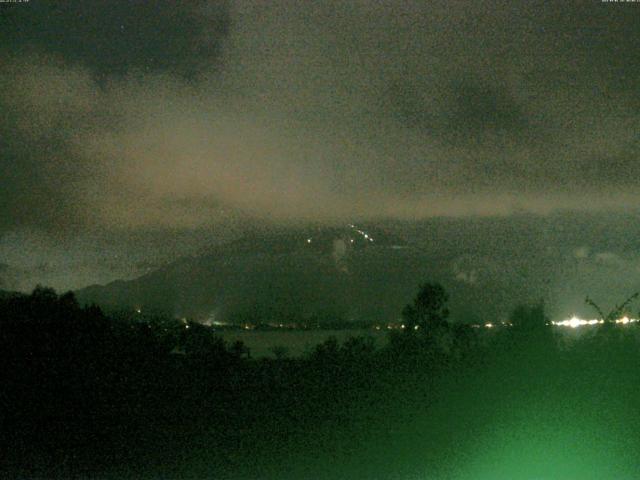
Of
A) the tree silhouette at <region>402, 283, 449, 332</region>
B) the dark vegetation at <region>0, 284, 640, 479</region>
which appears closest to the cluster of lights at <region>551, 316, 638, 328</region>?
the dark vegetation at <region>0, 284, 640, 479</region>

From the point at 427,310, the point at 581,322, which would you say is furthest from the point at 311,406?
the point at 427,310

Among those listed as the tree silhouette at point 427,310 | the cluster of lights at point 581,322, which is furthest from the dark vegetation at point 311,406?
the tree silhouette at point 427,310

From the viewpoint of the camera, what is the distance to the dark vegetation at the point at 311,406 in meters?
9.75

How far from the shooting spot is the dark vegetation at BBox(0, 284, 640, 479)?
9.75 metres

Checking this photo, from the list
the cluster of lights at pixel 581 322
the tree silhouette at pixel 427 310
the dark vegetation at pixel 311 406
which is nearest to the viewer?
the dark vegetation at pixel 311 406

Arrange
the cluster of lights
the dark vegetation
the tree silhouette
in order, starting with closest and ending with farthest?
the dark vegetation, the cluster of lights, the tree silhouette

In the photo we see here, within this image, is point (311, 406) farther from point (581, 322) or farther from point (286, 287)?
point (286, 287)

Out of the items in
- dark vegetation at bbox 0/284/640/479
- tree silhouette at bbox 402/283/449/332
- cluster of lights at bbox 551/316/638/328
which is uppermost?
tree silhouette at bbox 402/283/449/332

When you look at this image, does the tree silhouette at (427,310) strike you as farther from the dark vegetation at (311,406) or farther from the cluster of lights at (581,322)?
the cluster of lights at (581,322)

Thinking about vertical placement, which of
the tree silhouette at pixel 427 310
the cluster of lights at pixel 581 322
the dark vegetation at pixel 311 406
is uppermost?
the tree silhouette at pixel 427 310

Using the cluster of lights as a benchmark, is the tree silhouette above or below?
above

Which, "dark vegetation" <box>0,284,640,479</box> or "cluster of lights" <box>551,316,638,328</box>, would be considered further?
"cluster of lights" <box>551,316,638,328</box>

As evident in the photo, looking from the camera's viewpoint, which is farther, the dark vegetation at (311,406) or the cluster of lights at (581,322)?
the cluster of lights at (581,322)

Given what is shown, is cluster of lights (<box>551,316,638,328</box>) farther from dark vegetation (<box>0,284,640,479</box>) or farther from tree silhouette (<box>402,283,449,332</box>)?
tree silhouette (<box>402,283,449,332</box>)
